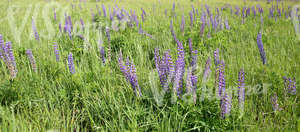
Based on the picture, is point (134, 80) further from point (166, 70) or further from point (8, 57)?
point (8, 57)

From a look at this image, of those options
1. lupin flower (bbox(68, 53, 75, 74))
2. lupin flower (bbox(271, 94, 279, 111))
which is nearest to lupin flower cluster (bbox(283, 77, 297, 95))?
lupin flower (bbox(271, 94, 279, 111))

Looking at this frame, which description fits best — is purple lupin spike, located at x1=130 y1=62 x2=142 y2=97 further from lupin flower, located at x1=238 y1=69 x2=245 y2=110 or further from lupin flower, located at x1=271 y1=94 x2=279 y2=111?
lupin flower, located at x1=271 y1=94 x2=279 y2=111

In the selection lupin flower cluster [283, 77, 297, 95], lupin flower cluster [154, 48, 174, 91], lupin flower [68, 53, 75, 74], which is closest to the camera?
lupin flower cluster [154, 48, 174, 91]

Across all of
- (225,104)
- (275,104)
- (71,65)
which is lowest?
(275,104)

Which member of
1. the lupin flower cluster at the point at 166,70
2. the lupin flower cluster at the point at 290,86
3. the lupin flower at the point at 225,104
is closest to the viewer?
the lupin flower at the point at 225,104

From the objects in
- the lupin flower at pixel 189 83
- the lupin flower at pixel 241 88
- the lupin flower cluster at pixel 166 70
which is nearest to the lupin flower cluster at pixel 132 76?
the lupin flower cluster at pixel 166 70

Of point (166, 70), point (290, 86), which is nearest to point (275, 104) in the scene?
point (290, 86)

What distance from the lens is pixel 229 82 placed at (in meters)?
2.19

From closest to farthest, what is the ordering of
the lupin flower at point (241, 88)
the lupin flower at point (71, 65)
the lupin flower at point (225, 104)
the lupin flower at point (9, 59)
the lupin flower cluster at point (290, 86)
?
the lupin flower at point (225, 104)
the lupin flower at point (241, 88)
the lupin flower cluster at point (290, 86)
the lupin flower at point (9, 59)
the lupin flower at point (71, 65)

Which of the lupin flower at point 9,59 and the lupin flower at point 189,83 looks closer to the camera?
the lupin flower at point 189,83

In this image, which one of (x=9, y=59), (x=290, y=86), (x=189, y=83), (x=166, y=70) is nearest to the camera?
(x=189, y=83)

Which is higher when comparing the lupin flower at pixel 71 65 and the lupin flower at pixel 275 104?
the lupin flower at pixel 71 65

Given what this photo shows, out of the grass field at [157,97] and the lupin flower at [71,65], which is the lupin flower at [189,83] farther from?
the lupin flower at [71,65]

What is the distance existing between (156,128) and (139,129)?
14 cm
